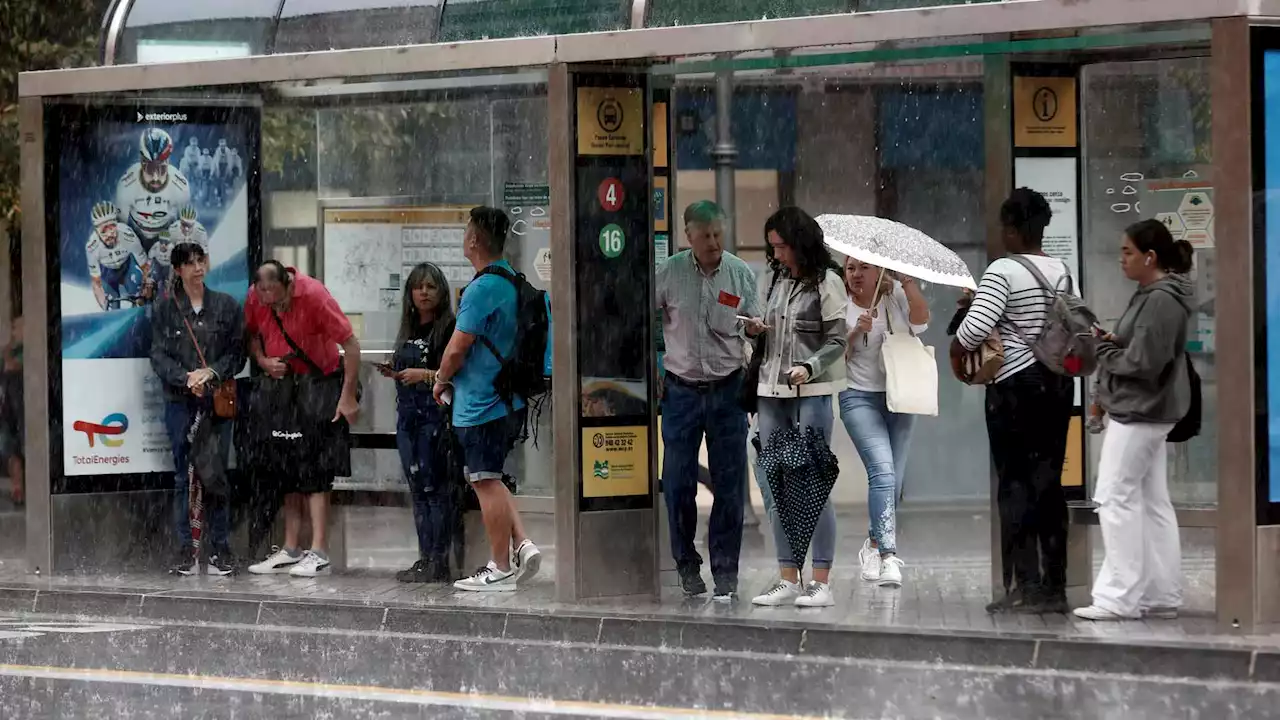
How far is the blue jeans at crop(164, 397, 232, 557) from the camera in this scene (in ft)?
37.7

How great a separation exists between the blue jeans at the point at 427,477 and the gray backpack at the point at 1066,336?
3.41 m

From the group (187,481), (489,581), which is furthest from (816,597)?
(187,481)

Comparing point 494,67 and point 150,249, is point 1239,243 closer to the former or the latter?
point 494,67

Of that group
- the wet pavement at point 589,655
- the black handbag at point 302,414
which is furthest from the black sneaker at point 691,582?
the black handbag at point 302,414

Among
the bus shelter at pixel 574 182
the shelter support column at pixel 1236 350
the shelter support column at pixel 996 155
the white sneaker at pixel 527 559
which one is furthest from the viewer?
the white sneaker at pixel 527 559

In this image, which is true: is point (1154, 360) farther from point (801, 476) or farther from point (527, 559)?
point (527, 559)

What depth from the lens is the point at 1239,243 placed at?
8.54 m

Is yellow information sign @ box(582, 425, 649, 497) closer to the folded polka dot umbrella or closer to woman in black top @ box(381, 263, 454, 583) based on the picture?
the folded polka dot umbrella

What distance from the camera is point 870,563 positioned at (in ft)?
33.9

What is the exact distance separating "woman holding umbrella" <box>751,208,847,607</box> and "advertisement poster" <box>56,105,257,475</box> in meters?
3.67

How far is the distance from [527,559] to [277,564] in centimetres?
176

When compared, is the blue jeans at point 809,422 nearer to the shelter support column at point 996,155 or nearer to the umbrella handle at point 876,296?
the umbrella handle at point 876,296

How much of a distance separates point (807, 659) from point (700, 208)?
7.76 ft

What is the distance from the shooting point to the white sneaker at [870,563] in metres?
10.3
